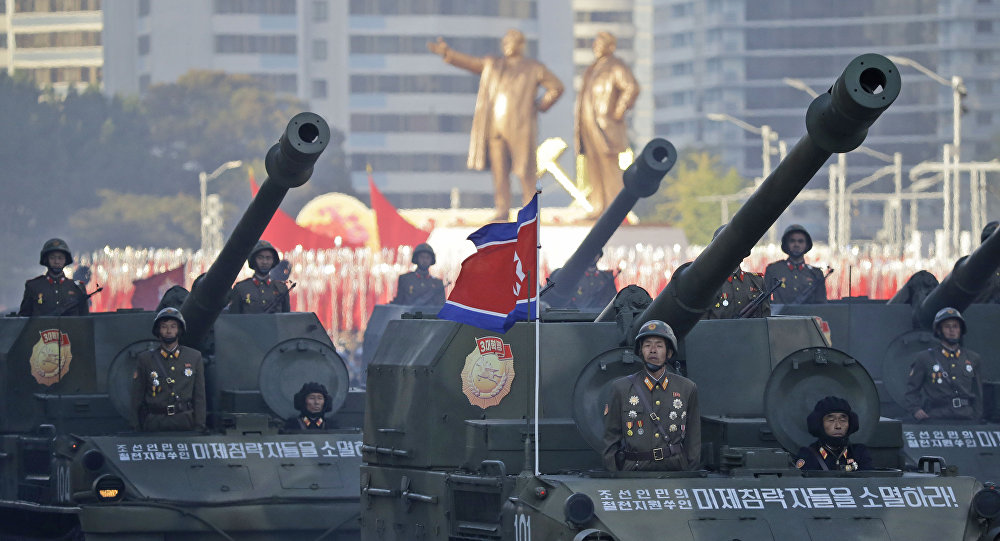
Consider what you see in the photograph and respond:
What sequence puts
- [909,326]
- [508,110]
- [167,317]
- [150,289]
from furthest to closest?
[508,110], [150,289], [909,326], [167,317]

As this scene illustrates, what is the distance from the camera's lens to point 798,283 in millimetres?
22406

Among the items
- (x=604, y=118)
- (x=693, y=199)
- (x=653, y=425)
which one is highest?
(x=604, y=118)

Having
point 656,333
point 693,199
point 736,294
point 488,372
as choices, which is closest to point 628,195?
point 736,294

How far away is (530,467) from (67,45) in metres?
121

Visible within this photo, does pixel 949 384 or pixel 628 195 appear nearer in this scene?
pixel 949 384

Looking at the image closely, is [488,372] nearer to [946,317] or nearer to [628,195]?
[946,317]

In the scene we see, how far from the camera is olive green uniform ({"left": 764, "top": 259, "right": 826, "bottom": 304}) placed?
22328 mm

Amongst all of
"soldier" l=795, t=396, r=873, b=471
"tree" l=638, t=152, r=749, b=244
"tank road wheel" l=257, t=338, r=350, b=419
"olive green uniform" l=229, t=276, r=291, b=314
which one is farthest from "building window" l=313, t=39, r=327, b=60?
"soldier" l=795, t=396, r=873, b=471

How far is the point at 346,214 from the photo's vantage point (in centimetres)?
7975

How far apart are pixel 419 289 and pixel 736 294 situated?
14.2 metres

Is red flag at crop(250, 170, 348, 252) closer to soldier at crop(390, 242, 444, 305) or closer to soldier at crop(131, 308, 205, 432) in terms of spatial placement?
soldier at crop(390, 242, 444, 305)

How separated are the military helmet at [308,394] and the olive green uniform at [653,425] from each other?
614cm

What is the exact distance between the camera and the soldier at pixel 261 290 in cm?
2119

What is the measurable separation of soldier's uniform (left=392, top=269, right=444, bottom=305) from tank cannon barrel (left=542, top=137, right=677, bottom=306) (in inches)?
217
